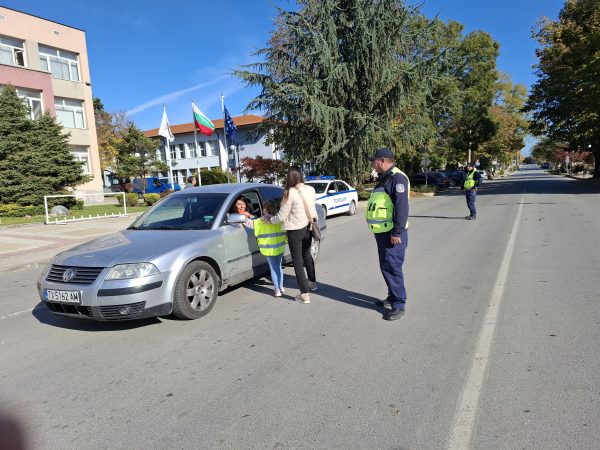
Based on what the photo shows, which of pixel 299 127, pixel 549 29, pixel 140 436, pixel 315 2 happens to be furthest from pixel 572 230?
pixel 549 29

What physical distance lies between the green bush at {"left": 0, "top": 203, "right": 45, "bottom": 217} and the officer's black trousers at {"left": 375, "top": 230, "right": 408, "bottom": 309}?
1940cm

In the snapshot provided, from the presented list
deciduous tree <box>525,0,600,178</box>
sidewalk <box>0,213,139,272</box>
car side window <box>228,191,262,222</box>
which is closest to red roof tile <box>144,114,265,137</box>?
deciduous tree <box>525,0,600,178</box>

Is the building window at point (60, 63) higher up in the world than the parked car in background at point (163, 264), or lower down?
higher up

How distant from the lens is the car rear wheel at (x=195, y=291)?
481 centimetres

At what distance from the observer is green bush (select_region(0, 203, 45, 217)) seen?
1892cm

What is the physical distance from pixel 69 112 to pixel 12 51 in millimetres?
4911

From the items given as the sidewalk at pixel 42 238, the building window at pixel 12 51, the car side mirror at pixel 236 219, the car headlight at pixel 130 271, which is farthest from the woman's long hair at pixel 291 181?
the building window at pixel 12 51

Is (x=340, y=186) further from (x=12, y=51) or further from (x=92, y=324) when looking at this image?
(x=12, y=51)

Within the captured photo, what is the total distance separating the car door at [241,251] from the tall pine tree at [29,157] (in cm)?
1790

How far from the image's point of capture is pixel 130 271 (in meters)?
4.50

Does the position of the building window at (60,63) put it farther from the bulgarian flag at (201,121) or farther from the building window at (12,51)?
the bulgarian flag at (201,121)

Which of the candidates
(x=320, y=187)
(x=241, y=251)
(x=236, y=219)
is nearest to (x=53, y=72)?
(x=320, y=187)

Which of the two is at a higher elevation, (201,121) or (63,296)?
(201,121)

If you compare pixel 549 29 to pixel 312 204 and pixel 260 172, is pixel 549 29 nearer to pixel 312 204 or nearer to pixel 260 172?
pixel 260 172
